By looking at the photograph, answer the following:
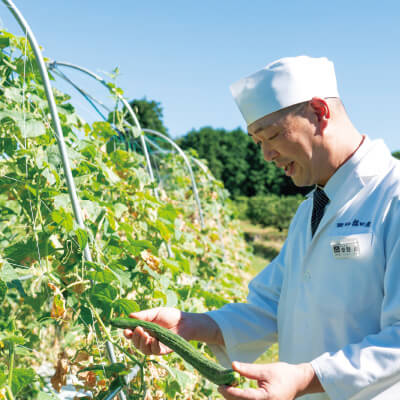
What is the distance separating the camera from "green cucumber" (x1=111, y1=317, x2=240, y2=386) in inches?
42.5

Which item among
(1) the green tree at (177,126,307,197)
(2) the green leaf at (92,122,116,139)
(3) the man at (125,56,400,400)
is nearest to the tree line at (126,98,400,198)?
(1) the green tree at (177,126,307,197)

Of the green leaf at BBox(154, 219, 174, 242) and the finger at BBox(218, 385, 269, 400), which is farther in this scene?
the green leaf at BBox(154, 219, 174, 242)

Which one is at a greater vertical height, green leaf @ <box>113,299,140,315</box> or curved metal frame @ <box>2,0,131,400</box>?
curved metal frame @ <box>2,0,131,400</box>

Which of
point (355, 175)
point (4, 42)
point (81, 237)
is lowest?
point (81, 237)

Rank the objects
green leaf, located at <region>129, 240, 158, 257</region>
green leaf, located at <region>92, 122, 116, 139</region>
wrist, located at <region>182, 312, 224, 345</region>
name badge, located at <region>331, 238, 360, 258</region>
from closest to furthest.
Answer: name badge, located at <region>331, 238, 360, 258</region> → wrist, located at <region>182, 312, 224, 345</region> → green leaf, located at <region>129, 240, 158, 257</region> → green leaf, located at <region>92, 122, 116, 139</region>

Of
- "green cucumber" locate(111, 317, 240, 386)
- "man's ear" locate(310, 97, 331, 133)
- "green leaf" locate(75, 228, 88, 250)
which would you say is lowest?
"green cucumber" locate(111, 317, 240, 386)

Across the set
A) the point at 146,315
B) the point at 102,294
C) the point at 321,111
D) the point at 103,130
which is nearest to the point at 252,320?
the point at 146,315

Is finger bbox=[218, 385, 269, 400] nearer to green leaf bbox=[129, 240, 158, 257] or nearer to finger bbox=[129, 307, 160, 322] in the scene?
finger bbox=[129, 307, 160, 322]

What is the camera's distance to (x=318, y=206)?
1.64m

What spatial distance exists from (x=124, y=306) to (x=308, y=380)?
0.64m

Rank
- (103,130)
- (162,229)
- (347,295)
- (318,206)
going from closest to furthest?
(347,295) < (318,206) < (162,229) < (103,130)

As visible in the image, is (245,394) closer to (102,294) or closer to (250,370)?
(250,370)

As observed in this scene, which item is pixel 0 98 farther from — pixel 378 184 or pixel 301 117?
pixel 378 184

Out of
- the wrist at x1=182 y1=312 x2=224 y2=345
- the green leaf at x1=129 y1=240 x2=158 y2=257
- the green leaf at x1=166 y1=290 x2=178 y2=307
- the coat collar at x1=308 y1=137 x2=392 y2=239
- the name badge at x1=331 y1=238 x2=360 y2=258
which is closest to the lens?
the name badge at x1=331 y1=238 x2=360 y2=258
